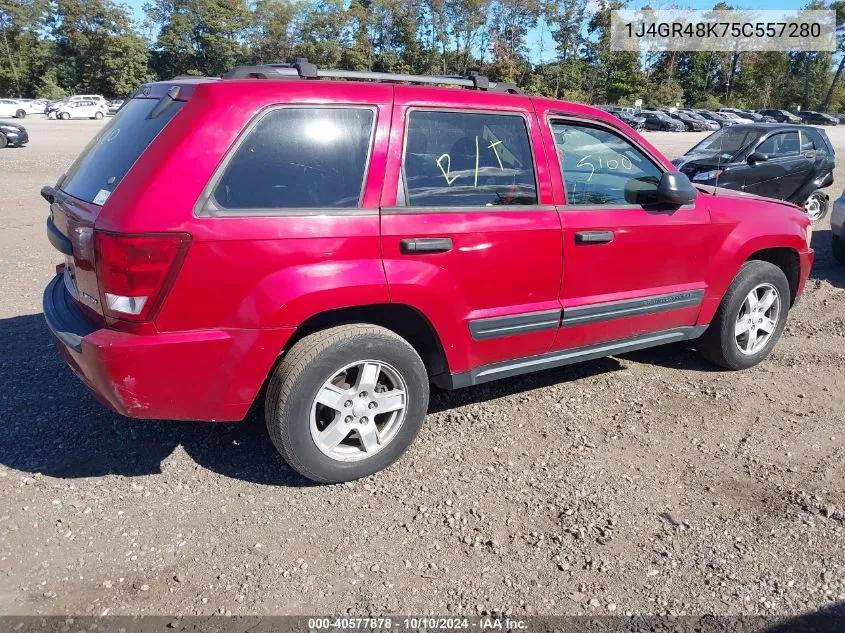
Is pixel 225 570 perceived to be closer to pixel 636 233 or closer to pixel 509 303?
pixel 509 303

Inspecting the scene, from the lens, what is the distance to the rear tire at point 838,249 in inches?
301

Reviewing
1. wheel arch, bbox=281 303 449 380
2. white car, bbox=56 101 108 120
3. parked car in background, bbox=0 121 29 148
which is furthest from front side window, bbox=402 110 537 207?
white car, bbox=56 101 108 120

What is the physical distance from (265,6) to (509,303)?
84.4m

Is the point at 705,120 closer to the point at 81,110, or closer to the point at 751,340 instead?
the point at 81,110

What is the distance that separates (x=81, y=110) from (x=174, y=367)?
48.8m

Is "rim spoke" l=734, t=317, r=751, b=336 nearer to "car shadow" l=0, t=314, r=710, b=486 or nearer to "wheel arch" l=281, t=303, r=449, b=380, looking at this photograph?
"car shadow" l=0, t=314, r=710, b=486

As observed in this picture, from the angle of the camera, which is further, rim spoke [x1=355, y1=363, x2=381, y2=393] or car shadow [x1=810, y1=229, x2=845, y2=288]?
car shadow [x1=810, y1=229, x2=845, y2=288]

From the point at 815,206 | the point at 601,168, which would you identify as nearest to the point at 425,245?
the point at 601,168

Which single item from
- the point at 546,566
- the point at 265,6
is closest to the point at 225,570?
the point at 546,566

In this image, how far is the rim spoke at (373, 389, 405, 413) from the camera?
3.29m

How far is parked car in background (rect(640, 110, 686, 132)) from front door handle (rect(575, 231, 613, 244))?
4687 centimetres

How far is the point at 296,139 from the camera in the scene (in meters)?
2.98

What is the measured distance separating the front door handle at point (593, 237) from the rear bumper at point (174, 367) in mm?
1712

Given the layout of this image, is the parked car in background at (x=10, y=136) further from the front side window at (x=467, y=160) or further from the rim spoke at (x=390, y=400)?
the rim spoke at (x=390, y=400)
